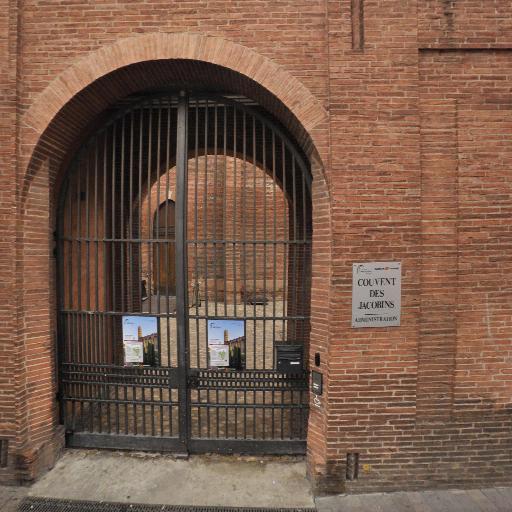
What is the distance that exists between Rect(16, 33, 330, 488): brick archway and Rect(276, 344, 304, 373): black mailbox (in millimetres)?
379

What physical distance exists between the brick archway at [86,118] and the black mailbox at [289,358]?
379 mm

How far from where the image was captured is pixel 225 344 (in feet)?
15.1

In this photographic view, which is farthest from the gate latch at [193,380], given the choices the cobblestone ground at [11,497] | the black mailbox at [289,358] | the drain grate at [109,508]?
the cobblestone ground at [11,497]

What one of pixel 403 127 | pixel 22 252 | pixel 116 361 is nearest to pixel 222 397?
pixel 116 361

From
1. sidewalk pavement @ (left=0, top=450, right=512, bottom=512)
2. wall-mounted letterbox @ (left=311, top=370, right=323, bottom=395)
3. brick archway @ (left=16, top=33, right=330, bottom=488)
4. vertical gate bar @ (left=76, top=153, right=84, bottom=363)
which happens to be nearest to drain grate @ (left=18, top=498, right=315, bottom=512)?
sidewalk pavement @ (left=0, top=450, right=512, bottom=512)

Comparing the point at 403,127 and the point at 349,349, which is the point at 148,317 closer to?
the point at 349,349

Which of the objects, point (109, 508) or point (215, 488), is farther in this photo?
point (215, 488)

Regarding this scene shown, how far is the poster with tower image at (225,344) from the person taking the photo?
15.0 ft

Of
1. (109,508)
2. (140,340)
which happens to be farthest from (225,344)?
(109,508)

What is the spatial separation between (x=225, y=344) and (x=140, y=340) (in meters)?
1.04

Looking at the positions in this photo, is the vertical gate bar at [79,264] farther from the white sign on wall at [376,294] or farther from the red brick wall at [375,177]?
the white sign on wall at [376,294]

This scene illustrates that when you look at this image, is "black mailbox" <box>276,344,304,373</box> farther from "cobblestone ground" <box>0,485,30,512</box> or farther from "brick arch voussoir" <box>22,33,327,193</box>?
"cobblestone ground" <box>0,485,30,512</box>

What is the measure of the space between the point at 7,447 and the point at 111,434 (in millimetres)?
1075

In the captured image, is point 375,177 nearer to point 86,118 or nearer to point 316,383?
point 316,383
